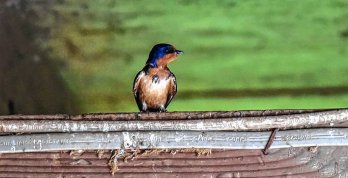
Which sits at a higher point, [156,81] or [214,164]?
[156,81]

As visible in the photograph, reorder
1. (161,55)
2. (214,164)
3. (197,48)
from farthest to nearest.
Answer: (197,48)
(161,55)
(214,164)

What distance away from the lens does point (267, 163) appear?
671mm

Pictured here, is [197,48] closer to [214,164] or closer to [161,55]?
[161,55]

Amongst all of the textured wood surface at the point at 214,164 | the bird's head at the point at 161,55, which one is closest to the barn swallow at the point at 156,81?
the bird's head at the point at 161,55

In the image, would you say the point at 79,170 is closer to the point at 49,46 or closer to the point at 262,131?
the point at 262,131

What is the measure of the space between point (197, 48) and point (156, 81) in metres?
0.27

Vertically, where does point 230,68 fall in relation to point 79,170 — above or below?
above

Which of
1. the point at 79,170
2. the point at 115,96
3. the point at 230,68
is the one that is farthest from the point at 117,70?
the point at 79,170

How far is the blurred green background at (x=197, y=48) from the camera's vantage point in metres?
1.00

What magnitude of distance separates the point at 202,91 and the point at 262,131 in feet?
1.14

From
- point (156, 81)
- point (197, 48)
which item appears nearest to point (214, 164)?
point (156, 81)

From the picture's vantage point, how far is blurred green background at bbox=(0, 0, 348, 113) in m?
1.00

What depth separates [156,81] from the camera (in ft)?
2.60

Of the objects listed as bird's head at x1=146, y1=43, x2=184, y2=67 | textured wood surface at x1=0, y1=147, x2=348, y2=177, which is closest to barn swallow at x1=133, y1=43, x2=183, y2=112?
bird's head at x1=146, y1=43, x2=184, y2=67
